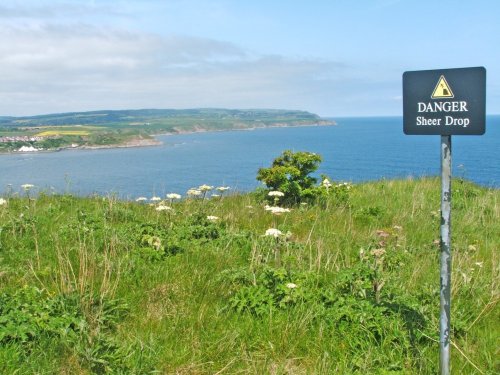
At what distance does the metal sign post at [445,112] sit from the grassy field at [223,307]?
83cm

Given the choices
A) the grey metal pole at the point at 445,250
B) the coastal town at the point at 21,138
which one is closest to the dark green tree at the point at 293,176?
the grey metal pole at the point at 445,250

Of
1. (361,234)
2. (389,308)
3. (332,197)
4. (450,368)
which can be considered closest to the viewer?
(450,368)

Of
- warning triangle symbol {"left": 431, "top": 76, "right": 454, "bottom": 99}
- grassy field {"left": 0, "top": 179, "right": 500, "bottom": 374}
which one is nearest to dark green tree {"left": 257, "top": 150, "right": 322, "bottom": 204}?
grassy field {"left": 0, "top": 179, "right": 500, "bottom": 374}

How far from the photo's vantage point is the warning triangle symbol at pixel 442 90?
350cm

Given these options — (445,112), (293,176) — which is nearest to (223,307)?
(445,112)

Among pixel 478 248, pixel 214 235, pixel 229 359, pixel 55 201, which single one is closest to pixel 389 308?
pixel 229 359

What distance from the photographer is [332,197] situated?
11484 millimetres

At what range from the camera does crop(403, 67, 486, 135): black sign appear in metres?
3.38

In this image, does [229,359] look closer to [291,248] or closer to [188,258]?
[188,258]

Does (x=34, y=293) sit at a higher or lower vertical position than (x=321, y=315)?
higher

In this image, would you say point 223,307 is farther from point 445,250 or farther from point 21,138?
point 21,138

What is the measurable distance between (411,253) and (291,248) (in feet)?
6.29

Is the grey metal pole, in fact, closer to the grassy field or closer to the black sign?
the black sign

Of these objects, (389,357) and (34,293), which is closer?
(389,357)
